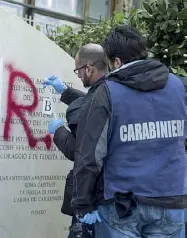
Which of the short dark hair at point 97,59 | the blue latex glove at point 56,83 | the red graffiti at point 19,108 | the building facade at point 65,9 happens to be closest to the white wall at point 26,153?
the red graffiti at point 19,108

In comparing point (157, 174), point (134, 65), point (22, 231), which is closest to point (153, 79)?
point (134, 65)

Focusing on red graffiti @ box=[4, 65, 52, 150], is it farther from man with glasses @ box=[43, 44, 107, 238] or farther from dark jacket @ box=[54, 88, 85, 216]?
dark jacket @ box=[54, 88, 85, 216]

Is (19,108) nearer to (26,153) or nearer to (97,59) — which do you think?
(26,153)

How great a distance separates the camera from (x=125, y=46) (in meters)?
2.89

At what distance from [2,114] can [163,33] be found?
1765 mm

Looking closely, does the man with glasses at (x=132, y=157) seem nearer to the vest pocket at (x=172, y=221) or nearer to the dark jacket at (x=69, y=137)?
the vest pocket at (x=172, y=221)

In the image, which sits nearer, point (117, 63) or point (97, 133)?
point (97, 133)

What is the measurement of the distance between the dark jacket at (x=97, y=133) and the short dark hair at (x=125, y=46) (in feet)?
0.31

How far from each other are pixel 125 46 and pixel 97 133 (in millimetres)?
539

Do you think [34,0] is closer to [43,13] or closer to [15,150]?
[43,13]

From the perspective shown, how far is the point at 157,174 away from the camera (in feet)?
9.02

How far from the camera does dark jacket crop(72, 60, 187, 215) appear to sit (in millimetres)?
2711

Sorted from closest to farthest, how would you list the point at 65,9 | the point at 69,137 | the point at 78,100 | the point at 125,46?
1. the point at 125,46
2. the point at 69,137
3. the point at 78,100
4. the point at 65,9

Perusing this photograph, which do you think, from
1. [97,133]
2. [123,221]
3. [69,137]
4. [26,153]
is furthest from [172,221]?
[26,153]
